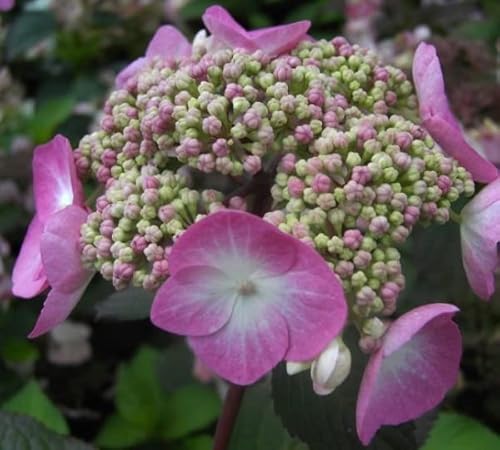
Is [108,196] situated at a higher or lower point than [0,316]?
higher

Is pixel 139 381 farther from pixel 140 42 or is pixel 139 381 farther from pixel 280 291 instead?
pixel 140 42

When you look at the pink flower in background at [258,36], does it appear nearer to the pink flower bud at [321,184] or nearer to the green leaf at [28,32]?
the pink flower bud at [321,184]

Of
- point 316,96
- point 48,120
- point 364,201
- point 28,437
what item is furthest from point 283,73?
point 48,120

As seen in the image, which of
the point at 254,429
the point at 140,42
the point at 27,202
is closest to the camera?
the point at 254,429

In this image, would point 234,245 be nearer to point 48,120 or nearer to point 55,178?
point 55,178

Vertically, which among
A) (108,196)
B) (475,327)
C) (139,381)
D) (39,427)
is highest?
(108,196)

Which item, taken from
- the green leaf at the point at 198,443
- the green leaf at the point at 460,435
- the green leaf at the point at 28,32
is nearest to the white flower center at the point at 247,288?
the green leaf at the point at 460,435

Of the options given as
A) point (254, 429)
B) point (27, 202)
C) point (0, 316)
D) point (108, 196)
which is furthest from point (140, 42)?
→ point (108, 196)
